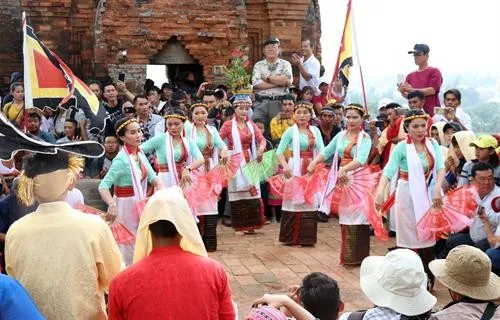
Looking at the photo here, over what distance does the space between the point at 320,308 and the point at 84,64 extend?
12391mm

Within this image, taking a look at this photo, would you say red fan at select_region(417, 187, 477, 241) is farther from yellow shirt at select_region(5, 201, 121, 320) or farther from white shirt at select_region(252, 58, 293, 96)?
white shirt at select_region(252, 58, 293, 96)

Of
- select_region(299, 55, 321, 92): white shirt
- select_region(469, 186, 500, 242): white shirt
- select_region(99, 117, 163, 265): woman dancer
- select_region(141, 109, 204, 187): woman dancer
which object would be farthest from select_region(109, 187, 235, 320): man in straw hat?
select_region(299, 55, 321, 92): white shirt

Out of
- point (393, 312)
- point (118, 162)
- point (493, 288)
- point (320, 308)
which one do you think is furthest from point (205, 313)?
point (118, 162)

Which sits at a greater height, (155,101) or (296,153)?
(155,101)

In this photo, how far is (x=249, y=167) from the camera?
32.1 feet

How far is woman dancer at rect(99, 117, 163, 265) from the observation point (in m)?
7.08

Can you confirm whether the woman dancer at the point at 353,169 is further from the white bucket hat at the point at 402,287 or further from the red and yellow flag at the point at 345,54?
the white bucket hat at the point at 402,287

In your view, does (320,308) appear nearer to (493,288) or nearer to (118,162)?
(493,288)

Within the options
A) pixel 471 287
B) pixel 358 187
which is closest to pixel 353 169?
pixel 358 187

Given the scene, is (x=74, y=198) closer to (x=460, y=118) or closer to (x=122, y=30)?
(x=460, y=118)

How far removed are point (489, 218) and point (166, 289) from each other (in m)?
4.50

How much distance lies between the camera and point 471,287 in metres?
3.79

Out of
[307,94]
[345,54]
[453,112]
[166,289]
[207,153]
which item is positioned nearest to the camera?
[166,289]

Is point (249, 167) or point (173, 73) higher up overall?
point (173, 73)
